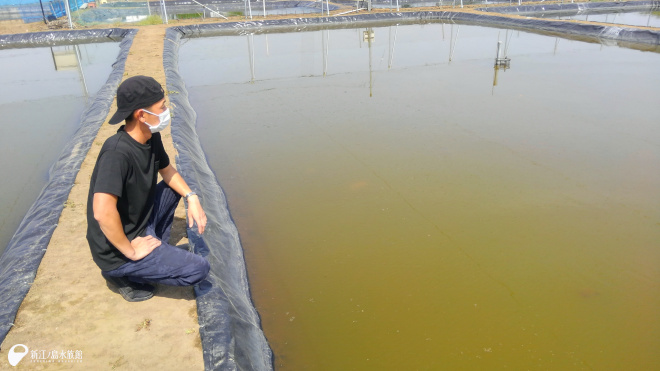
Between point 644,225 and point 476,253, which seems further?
point 644,225

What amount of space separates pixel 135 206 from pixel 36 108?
6.67 meters

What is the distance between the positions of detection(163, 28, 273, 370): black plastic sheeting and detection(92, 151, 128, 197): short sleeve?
0.84 meters

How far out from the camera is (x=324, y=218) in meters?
4.36

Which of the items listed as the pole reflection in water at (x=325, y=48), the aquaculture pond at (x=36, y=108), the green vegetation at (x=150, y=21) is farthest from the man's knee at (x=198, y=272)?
the green vegetation at (x=150, y=21)

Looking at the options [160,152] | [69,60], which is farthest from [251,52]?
[160,152]

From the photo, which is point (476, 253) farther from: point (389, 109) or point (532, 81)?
point (532, 81)

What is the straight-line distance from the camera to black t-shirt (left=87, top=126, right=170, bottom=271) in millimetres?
2281

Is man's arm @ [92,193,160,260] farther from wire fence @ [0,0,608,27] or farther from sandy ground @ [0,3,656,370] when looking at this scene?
wire fence @ [0,0,608,27]

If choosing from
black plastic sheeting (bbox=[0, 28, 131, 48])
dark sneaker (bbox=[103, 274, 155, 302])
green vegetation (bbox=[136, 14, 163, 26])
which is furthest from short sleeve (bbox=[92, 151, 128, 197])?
green vegetation (bbox=[136, 14, 163, 26])

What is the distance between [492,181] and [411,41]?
931 centimetres

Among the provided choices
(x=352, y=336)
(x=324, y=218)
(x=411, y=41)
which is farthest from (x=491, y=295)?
(x=411, y=41)

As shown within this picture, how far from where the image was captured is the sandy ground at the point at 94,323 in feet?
7.84

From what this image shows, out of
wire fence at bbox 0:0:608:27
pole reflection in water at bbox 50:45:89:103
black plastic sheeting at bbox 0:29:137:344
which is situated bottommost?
black plastic sheeting at bbox 0:29:137:344

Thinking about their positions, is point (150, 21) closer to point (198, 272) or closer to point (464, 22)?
point (464, 22)
